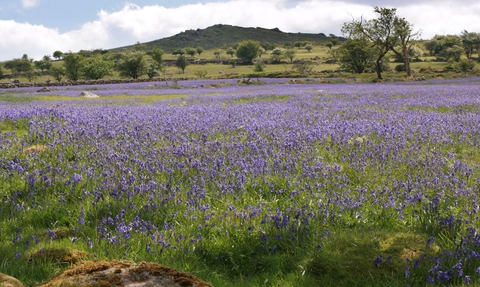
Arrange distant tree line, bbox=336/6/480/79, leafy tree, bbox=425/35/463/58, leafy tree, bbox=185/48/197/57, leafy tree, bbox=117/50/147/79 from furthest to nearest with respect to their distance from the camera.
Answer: leafy tree, bbox=185/48/197/57 < leafy tree, bbox=425/35/463/58 < leafy tree, bbox=117/50/147/79 < distant tree line, bbox=336/6/480/79

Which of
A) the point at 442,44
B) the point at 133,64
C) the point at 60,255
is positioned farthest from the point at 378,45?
the point at 442,44

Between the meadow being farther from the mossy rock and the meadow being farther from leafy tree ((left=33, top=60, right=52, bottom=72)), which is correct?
leafy tree ((left=33, top=60, right=52, bottom=72))

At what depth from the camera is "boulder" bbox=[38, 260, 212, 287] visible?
8.58 feet

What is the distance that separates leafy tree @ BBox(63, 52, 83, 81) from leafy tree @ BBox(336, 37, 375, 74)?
49.3 metres

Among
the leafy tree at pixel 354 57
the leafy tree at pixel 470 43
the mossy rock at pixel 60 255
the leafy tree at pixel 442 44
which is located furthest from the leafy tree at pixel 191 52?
the mossy rock at pixel 60 255

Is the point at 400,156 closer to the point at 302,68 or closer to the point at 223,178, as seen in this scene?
the point at 223,178

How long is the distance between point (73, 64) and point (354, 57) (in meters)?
52.6

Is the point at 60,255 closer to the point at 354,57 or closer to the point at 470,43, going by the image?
the point at 354,57

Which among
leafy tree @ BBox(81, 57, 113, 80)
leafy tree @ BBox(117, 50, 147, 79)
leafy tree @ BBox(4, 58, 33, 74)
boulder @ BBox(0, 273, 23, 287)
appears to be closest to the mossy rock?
boulder @ BBox(0, 273, 23, 287)

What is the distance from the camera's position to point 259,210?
16.8ft

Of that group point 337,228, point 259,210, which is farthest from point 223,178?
point 337,228

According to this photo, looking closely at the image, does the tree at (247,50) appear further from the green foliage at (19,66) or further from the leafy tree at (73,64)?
the green foliage at (19,66)

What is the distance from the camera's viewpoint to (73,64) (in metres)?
76.0

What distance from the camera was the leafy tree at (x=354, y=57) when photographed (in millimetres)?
59594
